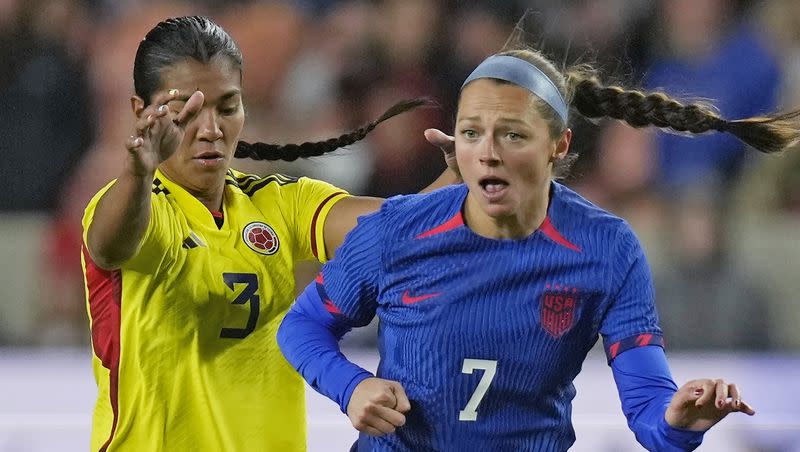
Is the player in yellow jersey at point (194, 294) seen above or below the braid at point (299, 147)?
below

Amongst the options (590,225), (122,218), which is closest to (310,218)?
(122,218)

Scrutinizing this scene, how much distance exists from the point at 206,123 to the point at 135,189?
1.17 feet

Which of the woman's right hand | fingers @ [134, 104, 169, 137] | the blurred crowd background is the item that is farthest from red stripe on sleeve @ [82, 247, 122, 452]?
the blurred crowd background

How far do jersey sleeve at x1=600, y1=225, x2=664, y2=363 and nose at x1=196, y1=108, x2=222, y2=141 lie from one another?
0.82 meters

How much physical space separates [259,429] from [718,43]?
408 cm

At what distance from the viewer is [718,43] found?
20.0 feet

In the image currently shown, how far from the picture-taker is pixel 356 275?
2.33m

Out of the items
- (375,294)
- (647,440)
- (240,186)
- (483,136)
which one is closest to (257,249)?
(240,186)

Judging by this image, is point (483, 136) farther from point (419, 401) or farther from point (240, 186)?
point (240, 186)

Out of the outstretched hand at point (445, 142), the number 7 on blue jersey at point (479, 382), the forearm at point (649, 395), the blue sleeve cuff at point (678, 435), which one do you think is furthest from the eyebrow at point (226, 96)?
the blue sleeve cuff at point (678, 435)

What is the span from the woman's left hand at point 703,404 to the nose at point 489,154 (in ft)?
1.59

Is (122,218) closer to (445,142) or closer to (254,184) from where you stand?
(254,184)

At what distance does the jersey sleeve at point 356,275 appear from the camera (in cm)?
233

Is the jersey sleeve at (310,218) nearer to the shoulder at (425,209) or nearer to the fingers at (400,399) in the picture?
the shoulder at (425,209)
